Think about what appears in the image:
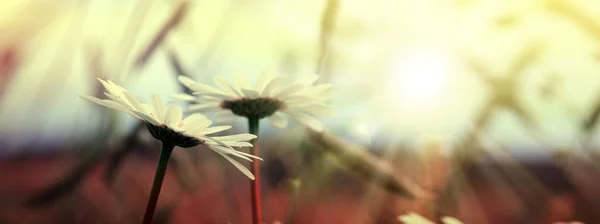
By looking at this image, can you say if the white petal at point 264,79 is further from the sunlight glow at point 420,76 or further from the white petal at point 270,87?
the sunlight glow at point 420,76

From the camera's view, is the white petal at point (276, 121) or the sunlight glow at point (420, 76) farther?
the sunlight glow at point (420, 76)

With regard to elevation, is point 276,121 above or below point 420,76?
below

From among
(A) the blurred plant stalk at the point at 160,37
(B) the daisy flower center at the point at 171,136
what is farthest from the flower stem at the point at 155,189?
(A) the blurred plant stalk at the point at 160,37

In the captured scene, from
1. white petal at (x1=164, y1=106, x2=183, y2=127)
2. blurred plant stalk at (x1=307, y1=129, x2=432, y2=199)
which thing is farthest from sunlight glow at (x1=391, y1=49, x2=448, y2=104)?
white petal at (x1=164, y1=106, x2=183, y2=127)

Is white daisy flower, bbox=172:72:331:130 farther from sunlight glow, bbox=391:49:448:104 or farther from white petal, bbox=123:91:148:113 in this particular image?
sunlight glow, bbox=391:49:448:104

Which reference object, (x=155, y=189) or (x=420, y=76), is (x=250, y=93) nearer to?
(x=155, y=189)

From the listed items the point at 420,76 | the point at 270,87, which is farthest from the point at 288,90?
the point at 420,76

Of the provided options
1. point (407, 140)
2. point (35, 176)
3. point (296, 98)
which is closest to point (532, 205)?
point (407, 140)
